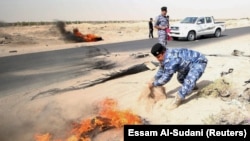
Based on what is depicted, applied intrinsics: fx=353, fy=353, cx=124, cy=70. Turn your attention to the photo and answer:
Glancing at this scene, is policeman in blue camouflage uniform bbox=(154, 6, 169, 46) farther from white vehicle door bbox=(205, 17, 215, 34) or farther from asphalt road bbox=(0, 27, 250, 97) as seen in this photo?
white vehicle door bbox=(205, 17, 215, 34)

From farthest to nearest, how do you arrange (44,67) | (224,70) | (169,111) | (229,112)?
(44,67) < (224,70) < (169,111) < (229,112)

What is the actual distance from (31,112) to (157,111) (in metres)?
2.60

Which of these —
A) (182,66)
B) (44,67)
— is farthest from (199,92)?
(44,67)

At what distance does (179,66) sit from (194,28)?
56.2 feet

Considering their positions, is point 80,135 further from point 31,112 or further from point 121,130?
point 31,112

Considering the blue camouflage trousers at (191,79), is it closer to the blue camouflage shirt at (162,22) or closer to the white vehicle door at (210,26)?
the blue camouflage shirt at (162,22)

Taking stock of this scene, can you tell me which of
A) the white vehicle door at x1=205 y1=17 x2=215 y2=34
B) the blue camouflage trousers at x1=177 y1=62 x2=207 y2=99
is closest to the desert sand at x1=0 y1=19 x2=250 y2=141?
the blue camouflage trousers at x1=177 y1=62 x2=207 y2=99

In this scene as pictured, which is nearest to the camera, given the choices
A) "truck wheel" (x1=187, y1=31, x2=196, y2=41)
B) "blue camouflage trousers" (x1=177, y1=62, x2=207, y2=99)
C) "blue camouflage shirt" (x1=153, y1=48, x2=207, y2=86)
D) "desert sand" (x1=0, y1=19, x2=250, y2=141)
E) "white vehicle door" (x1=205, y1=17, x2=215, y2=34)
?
"desert sand" (x1=0, y1=19, x2=250, y2=141)

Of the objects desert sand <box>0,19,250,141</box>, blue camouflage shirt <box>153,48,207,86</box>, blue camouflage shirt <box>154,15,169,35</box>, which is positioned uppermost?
blue camouflage shirt <box>154,15,169,35</box>

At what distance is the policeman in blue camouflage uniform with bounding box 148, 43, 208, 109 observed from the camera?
6043mm

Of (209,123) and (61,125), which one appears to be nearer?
(209,123)

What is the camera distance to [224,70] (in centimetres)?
863

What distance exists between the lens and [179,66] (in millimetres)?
6262

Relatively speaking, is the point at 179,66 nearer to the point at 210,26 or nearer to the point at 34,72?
the point at 34,72
